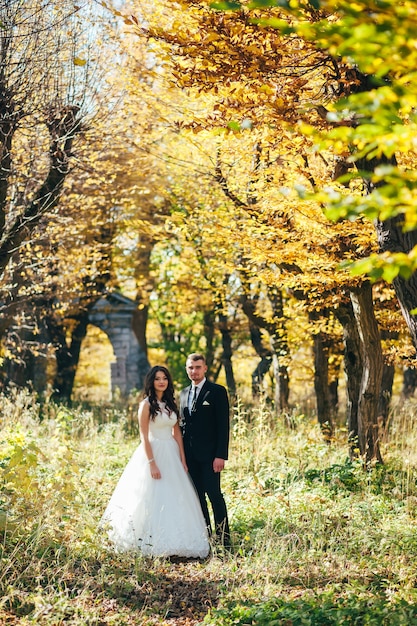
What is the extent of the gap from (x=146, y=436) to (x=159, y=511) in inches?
28.4

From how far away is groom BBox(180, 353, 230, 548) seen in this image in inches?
286

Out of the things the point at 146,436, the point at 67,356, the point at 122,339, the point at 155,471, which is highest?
the point at 122,339

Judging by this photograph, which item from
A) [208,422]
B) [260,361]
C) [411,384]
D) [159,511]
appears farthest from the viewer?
[411,384]

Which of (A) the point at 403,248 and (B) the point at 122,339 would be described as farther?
(B) the point at 122,339

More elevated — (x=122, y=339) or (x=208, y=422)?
(x=122, y=339)

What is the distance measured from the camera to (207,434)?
7387 millimetres

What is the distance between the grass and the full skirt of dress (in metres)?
0.19

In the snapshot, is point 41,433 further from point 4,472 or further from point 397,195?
point 397,195

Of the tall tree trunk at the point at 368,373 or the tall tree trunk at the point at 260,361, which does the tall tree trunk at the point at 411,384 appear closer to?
the tall tree trunk at the point at 260,361

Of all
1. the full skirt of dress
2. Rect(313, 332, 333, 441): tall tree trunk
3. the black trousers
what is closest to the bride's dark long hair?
the full skirt of dress

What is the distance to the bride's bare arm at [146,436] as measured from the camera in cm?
723

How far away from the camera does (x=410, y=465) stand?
9.54 m

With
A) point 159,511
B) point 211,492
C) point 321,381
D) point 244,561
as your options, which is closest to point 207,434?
point 211,492

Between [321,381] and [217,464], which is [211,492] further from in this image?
[321,381]
